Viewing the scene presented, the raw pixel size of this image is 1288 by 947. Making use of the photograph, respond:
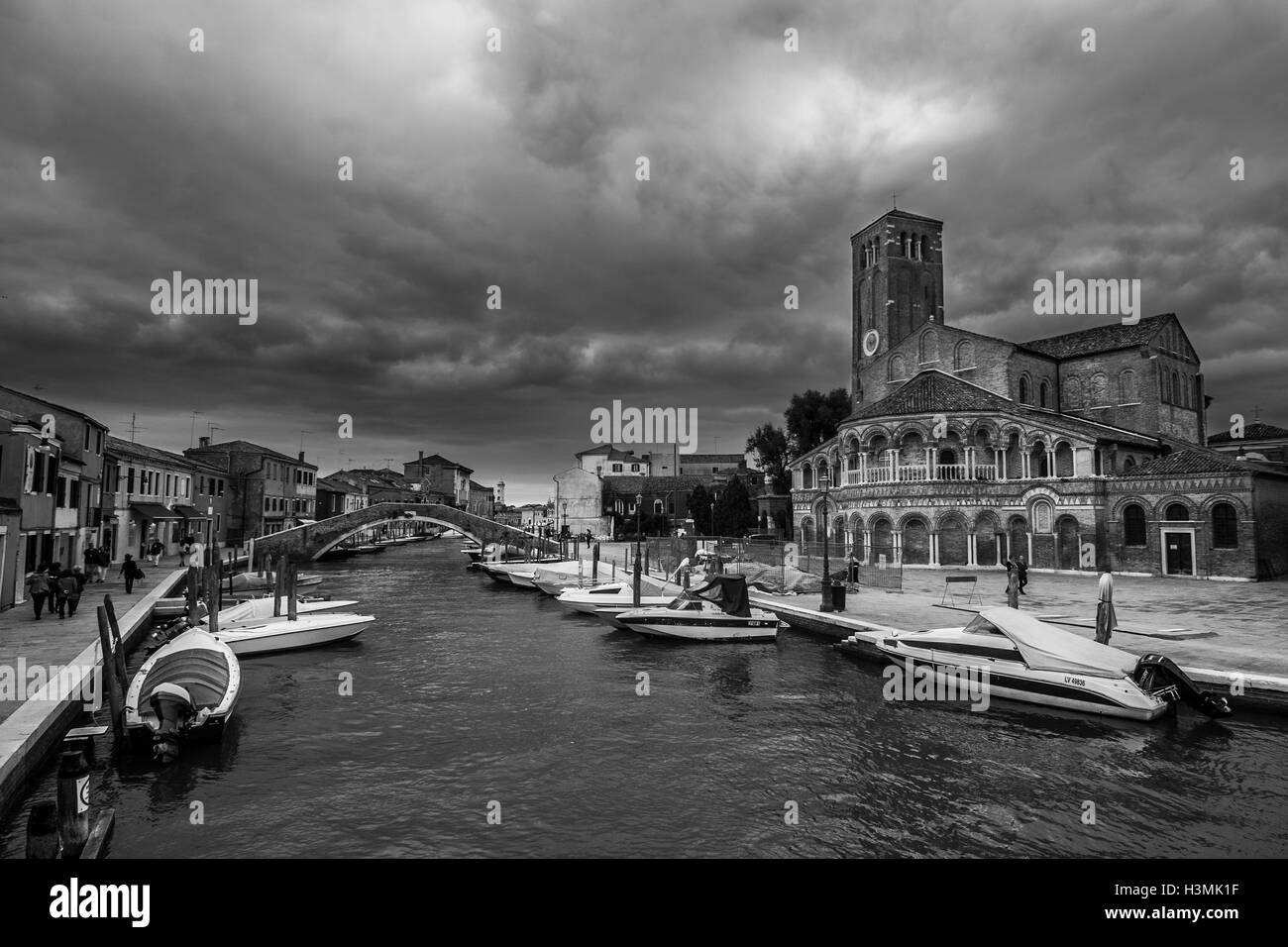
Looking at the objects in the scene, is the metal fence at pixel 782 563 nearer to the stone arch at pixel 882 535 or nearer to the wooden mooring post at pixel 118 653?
the stone arch at pixel 882 535

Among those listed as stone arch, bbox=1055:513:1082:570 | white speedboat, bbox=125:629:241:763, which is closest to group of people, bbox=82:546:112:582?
white speedboat, bbox=125:629:241:763

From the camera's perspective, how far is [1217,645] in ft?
50.1

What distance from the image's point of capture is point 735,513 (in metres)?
62.3

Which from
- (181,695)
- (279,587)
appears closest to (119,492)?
(279,587)

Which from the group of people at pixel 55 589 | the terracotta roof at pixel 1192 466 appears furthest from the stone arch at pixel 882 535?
the group of people at pixel 55 589

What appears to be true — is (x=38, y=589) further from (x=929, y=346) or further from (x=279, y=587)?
(x=929, y=346)

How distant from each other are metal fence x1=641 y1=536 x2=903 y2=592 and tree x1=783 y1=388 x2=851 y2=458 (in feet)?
77.6

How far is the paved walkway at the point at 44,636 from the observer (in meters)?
12.8

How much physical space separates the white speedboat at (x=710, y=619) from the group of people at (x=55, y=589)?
15.3 m

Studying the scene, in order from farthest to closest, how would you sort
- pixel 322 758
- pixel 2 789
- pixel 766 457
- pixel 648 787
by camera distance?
pixel 766 457
pixel 322 758
pixel 648 787
pixel 2 789
